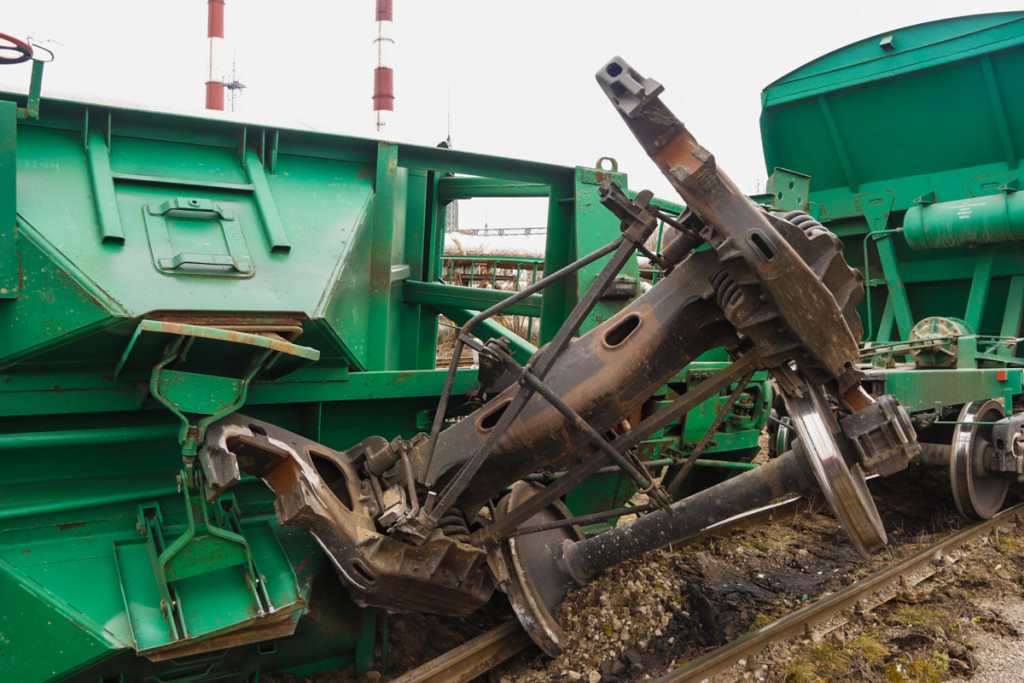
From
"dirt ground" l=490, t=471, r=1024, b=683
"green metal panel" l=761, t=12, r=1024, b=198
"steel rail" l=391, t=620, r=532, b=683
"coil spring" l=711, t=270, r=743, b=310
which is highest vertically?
"green metal panel" l=761, t=12, r=1024, b=198

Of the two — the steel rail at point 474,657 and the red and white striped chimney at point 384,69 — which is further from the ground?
the red and white striped chimney at point 384,69

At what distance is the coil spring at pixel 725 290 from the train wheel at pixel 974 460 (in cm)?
350

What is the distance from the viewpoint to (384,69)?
19.1 m

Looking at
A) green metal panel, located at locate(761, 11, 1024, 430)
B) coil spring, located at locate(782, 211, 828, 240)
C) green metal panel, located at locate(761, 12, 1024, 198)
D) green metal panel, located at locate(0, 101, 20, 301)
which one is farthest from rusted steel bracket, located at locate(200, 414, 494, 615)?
green metal panel, located at locate(761, 12, 1024, 198)

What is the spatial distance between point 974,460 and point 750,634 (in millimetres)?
2790

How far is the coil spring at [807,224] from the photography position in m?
2.53

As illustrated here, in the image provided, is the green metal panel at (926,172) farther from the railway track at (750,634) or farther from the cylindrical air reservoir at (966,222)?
the railway track at (750,634)

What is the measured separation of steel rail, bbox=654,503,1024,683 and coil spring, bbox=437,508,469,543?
1035 mm

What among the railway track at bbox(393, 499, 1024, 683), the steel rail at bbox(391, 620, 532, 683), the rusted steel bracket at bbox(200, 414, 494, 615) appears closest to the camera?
the rusted steel bracket at bbox(200, 414, 494, 615)

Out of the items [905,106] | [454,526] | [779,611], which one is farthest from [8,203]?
[905,106]

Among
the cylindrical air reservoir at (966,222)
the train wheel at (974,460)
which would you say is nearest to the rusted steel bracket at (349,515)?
the train wheel at (974,460)

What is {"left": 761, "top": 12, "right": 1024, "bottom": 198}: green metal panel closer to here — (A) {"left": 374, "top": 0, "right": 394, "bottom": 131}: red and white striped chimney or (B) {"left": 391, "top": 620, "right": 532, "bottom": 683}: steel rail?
(B) {"left": 391, "top": 620, "right": 532, "bottom": 683}: steel rail

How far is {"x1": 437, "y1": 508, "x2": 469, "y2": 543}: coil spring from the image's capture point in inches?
115

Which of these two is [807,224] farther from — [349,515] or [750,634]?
[750,634]
